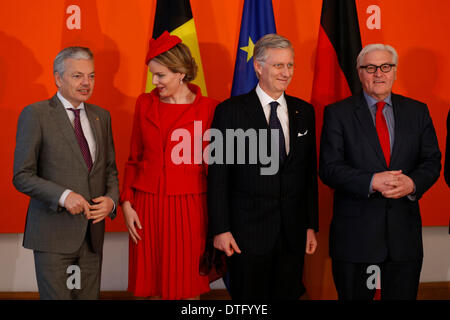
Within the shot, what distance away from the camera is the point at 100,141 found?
8.63ft

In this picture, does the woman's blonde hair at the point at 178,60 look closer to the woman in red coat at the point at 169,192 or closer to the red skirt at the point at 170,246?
the woman in red coat at the point at 169,192

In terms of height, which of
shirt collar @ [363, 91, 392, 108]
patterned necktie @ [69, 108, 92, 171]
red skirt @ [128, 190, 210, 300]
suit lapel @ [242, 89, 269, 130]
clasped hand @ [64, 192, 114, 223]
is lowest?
red skirt @ [128, 190, 210, 300]

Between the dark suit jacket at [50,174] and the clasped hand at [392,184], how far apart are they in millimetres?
1513

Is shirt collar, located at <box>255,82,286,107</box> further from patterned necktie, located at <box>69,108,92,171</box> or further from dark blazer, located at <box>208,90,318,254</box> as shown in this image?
patterned necktie, located at <box>69,108,92,171</box>

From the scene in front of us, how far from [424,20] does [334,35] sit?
35.8 inches

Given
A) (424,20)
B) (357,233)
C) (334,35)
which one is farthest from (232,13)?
(357,233)

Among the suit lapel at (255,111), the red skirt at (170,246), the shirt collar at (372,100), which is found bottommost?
the red skirt at (170,246)

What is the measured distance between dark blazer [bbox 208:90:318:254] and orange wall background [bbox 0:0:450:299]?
44.4 inches

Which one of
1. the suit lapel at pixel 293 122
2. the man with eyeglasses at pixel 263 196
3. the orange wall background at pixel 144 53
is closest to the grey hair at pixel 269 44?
the man with eyeglasses at pixel 263 196

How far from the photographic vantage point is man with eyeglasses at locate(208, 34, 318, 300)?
2525 millimetres

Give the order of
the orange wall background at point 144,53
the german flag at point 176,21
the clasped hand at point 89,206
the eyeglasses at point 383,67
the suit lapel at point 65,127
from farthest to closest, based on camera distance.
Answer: the orange wall background at point 144,53 → the german flag at point 176,21 → the eyeglasses at point 383,67 → the suit lapel at point 65,127 → the clasped hand at point 89,206

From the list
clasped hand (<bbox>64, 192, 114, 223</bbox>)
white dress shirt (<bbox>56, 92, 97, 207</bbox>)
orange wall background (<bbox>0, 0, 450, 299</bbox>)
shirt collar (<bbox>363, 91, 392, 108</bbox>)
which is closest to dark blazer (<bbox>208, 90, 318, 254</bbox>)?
shirt collar (<bbox>363, 91, 392, 108</bbox>)

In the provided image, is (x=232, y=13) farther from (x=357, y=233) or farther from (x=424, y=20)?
(x=357, y=233)

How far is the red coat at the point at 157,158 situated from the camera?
8.73ft
